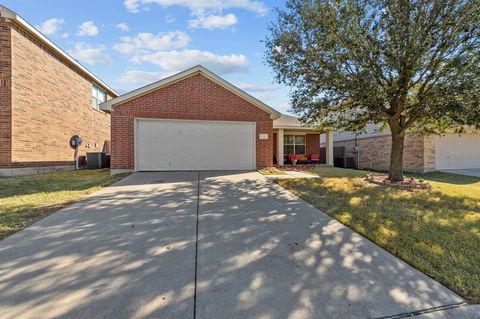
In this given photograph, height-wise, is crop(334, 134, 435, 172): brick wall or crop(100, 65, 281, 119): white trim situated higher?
crop(100, 65, 281, 119): white trim

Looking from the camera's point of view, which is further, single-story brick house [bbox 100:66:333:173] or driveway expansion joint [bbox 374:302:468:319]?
single-story brick house [bbox 100:66:333:173]

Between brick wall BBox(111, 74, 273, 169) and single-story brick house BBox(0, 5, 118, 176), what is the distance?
12.2 ft

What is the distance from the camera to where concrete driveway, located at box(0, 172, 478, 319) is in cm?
236

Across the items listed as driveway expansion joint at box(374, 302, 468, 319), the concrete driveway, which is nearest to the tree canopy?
the concrete driveway

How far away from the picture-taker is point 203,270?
301 cm

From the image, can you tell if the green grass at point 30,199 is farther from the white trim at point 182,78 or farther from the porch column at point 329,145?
the porch column at point 329,145

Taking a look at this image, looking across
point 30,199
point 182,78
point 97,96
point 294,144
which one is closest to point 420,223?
point 30,199

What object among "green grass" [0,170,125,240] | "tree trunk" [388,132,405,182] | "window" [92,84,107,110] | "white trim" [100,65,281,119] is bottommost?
"green grass" [0,170,125,240]

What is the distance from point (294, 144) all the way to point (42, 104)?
14.9 meters

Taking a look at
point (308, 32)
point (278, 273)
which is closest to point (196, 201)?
point (278, 273)

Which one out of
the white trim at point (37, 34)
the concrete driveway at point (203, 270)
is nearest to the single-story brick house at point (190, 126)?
the white trim at point (37, 34)

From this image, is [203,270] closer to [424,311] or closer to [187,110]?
[424,311]

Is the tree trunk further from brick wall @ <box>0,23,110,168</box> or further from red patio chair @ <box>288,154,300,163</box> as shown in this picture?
brick wall @ <box>0,23,110,168</box>

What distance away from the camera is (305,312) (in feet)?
7.61
